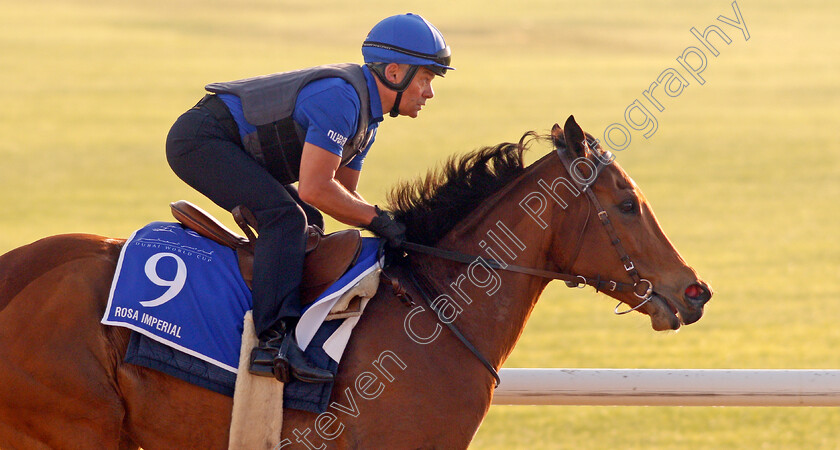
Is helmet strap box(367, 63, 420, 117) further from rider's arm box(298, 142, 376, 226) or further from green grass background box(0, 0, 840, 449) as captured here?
green grass background box(0, 0, 840, 449)

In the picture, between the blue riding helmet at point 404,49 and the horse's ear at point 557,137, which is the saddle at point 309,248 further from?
the horse's ear at point 557,137

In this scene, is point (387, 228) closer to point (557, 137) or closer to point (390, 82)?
point (390, 82)

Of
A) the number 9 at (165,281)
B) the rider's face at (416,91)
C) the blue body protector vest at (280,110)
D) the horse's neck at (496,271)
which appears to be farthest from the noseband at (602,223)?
the number 9 at (165,281)

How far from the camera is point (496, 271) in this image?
13.3 ft

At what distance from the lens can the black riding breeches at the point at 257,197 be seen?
147 inches

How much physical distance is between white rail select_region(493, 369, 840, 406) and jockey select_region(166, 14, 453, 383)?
61.9 inches

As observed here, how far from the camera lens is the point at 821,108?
97.3ft

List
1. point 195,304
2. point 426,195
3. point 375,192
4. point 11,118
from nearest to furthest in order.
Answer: point 195,304
point 426,195
point 375,192
point 11,118

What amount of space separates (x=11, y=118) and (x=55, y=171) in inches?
244

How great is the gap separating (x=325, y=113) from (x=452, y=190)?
67 cm

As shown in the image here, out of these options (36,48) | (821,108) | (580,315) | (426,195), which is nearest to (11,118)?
(36,48)

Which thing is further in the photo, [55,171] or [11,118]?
[11,118]

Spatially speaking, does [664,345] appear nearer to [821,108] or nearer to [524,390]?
[524,390]

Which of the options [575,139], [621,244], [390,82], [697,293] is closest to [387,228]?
[390,82]
